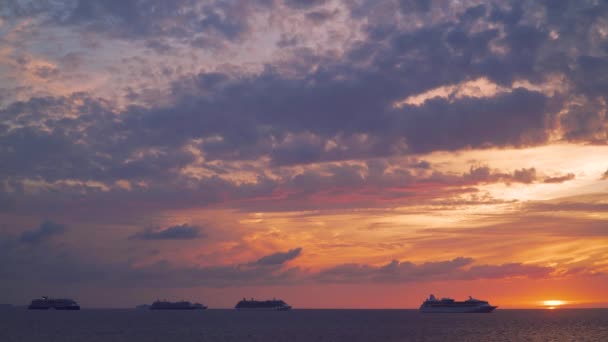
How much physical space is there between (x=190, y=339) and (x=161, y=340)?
6924 millimetres

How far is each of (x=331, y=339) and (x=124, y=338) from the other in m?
51.3

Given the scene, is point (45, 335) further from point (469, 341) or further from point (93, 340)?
point (469, 341)

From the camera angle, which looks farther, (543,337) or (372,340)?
(543,337)

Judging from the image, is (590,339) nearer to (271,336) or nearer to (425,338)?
(425,338)

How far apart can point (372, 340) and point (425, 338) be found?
15.0 m

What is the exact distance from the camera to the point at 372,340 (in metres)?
151

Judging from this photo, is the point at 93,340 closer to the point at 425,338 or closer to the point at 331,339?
the point at 331,339

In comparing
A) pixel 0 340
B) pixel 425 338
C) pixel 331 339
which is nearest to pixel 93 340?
pixel 0 340

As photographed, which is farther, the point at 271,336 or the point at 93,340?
the point at 271,336

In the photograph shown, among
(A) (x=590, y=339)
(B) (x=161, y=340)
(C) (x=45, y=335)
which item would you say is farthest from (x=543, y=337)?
(C) (x=45, y=335)

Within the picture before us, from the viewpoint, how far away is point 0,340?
478ft

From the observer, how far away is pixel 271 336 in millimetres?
159750

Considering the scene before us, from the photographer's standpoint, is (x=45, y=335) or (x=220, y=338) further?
(x=45, y=335)

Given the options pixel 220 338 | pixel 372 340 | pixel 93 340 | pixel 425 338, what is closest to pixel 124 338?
pixel 93 340
